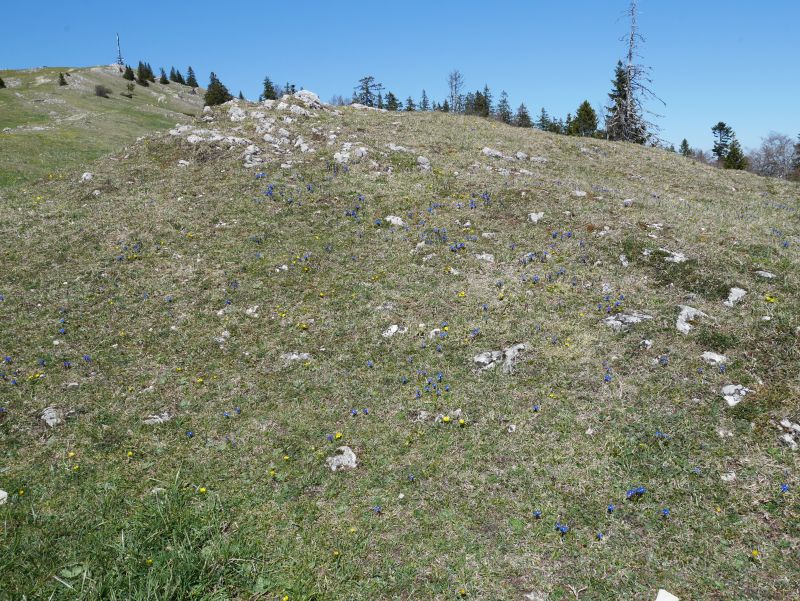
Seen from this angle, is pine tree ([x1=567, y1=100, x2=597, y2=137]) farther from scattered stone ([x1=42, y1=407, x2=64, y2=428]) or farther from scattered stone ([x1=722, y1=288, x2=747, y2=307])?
scattered stone ([x1=42, y1=407, x2=64, y2=428])

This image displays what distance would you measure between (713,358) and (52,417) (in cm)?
1375

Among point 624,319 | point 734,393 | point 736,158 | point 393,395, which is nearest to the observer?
point 734,393

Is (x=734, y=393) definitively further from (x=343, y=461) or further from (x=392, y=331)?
(x=343, y=461)

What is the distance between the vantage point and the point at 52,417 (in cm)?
946

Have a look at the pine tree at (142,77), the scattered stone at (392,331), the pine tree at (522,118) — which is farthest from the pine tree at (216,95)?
the scattered stone at (392,331)

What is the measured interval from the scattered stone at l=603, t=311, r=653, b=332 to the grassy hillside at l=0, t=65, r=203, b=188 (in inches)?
978

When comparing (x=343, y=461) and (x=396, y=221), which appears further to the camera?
(x=396, y=221)

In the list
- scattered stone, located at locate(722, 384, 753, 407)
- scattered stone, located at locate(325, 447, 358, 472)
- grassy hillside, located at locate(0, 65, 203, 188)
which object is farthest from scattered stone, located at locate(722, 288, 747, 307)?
grassy hillside, located at locate(0, 65, 203, 188)

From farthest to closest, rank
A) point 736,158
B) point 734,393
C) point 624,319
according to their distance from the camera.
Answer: point 736,158, point 624,319, point 734,393

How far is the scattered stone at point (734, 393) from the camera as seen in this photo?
869 cm

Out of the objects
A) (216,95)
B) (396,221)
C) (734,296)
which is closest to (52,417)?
(396,221)

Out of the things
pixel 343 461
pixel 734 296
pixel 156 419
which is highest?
pixel 734 296

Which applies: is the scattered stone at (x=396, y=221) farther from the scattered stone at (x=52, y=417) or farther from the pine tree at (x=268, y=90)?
the pine tree at (x=268, y=90)

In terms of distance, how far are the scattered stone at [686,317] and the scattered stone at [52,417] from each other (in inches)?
533
